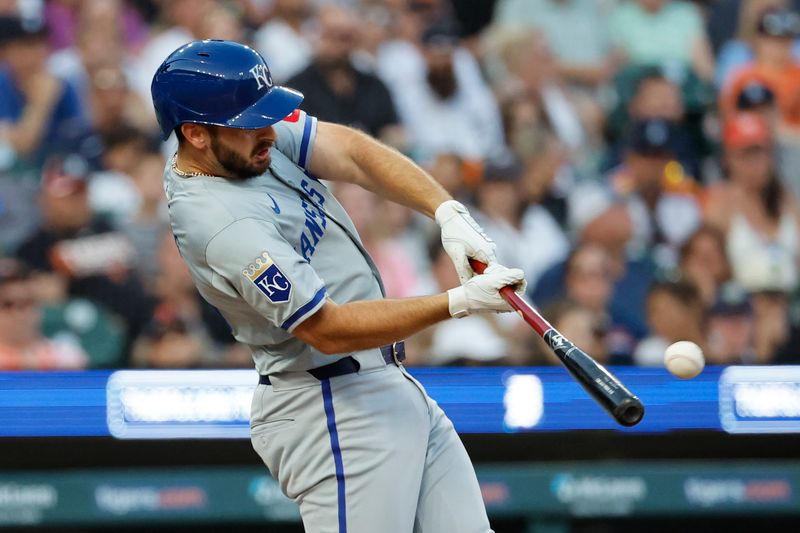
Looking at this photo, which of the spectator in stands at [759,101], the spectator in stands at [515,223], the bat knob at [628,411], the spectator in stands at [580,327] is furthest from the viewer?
the spectator in stands at [759,101]

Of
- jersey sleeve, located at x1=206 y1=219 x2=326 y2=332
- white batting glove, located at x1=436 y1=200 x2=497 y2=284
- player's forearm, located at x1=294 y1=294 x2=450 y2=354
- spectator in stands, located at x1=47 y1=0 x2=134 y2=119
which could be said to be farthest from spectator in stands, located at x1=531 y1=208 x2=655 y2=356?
jersey sleeve, located at x1=206 y1=219 x2=326 y2=332

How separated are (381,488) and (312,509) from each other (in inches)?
8.0

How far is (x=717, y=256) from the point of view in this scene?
21.6 feet

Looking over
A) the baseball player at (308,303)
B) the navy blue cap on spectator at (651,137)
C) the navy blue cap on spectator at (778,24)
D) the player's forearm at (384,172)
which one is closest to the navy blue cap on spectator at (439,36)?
the navy blue cap on spectator at (651,137)

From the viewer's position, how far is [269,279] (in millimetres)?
3047

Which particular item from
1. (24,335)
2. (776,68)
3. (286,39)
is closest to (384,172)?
(24,335)

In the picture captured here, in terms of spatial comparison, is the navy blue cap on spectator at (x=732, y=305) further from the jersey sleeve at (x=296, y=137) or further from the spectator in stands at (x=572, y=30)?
the jersey sleeve at (x=296, y=137)

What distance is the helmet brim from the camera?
3.17 metres

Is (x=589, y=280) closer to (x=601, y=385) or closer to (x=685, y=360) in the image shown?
(x=685, y=360)

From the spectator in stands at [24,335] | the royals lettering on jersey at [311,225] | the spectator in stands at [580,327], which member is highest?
the royals lettering on jersey at [311,225]

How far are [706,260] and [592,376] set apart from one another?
12.2 ft

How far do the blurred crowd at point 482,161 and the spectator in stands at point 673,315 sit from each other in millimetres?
12

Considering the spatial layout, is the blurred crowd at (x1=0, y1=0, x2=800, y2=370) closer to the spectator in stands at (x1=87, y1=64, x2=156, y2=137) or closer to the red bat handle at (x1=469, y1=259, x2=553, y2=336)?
the spectator in stands at (x1=87, y1=64, x2=156, y2=137)

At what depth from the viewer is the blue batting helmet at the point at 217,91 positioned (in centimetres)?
318
